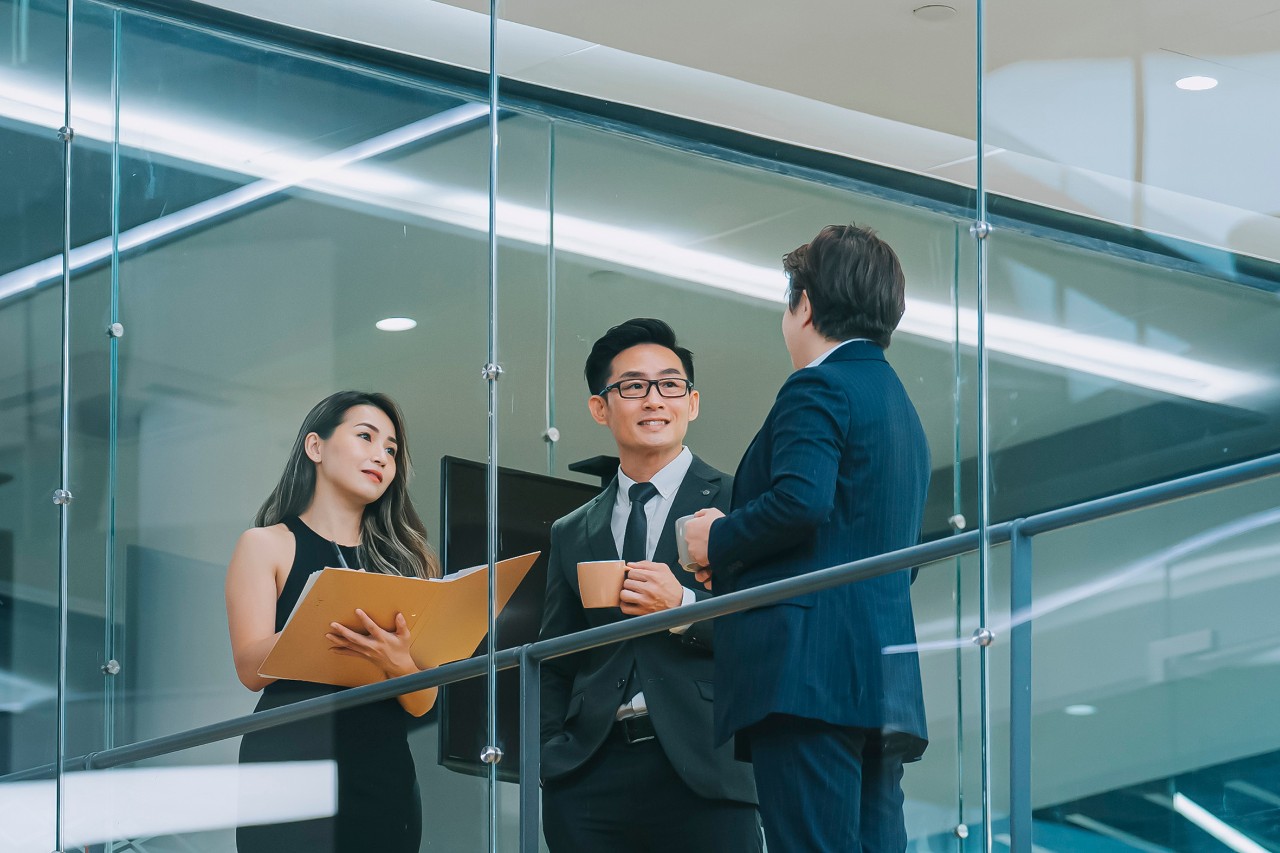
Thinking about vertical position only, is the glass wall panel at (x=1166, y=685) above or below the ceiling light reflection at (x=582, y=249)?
below

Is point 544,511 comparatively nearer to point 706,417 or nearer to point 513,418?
point 513,418

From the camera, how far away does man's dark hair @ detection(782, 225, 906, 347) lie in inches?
107

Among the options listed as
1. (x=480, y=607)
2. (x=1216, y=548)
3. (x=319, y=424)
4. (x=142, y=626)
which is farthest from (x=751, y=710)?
(x=142, y=626)

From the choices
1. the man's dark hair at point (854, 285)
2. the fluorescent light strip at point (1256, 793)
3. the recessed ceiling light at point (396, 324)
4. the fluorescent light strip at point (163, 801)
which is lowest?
the fluorescent light strip at point (163, 801)

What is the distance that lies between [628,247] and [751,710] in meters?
1.09

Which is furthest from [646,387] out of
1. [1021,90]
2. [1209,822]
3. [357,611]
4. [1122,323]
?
[1209,822]

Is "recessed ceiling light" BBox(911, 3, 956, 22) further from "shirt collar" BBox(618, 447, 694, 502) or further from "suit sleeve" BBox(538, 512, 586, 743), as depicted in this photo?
"suit sleeve" BBox(538, 512, 586, 743)

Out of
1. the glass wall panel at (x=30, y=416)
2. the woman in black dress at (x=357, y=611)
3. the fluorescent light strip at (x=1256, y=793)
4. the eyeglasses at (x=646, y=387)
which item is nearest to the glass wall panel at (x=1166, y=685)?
the fluorescent light strip at (x=1256, y=793)

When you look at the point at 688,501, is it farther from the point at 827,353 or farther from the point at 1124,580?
the point at 1124,580

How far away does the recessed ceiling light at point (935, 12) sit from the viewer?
2.89 m

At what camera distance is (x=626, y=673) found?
2.91m

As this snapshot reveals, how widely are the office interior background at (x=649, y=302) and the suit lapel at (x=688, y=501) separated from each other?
55 mm

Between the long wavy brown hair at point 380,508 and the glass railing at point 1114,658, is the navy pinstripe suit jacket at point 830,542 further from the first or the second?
the long wavy brown hair at point 380,508

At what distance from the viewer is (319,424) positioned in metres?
3.66
